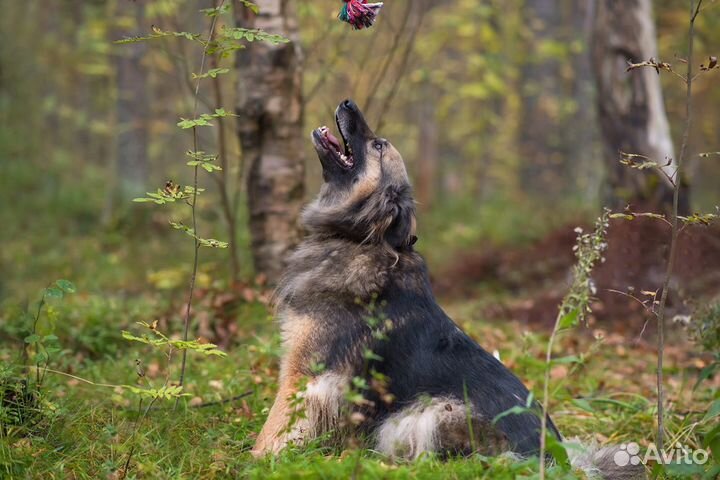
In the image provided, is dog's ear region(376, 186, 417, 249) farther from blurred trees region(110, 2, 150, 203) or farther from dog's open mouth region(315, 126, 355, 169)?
blurred trees region(110, 2, 150, 203)

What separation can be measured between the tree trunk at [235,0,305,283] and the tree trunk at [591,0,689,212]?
413 centimetres

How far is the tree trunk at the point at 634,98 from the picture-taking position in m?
8.48

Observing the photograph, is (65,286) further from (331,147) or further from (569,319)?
(569,319)

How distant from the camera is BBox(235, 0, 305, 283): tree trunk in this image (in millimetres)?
6391

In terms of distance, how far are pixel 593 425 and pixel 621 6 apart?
222 inches

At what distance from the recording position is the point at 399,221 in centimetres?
432

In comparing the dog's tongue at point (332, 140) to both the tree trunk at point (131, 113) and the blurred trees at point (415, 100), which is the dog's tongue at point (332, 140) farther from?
the tree trunk at point (131, 113)

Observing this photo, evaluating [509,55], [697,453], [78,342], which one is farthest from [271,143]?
[509,55]

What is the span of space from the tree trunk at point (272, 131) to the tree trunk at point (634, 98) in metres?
4.13

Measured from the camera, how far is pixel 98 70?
12.3 metres

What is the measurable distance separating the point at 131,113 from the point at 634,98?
→ 29.0 ft

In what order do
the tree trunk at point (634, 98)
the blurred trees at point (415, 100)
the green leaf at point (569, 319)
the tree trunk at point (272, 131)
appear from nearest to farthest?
the green leaf at point (569, 319)
the tree trunk at point (272, 131)
the tree trunk at point (634, 98)
the blurred trees at point (415, 100)

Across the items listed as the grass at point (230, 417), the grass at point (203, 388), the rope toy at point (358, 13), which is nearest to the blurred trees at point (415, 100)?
the grass at point (203, 388)

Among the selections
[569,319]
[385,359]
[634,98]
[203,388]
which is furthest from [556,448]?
[634,98]
